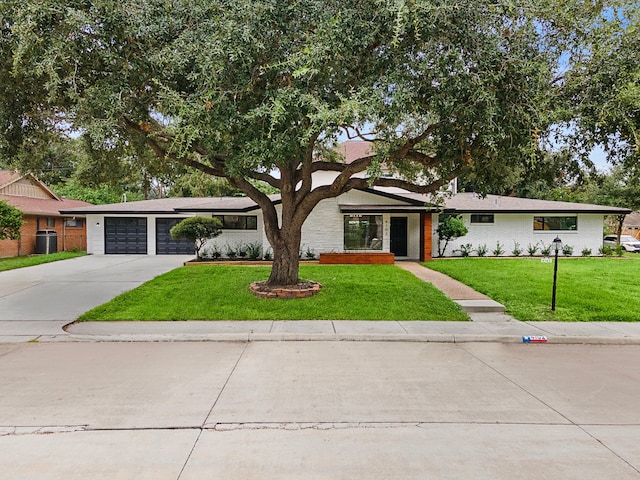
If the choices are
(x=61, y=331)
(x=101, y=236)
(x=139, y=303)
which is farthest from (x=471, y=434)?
(x=101, y=236)

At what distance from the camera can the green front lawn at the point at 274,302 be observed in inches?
334

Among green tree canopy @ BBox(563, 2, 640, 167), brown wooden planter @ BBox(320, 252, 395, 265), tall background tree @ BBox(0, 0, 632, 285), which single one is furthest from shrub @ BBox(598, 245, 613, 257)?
tall background tree @ BBox(0, 0, 632, 285)

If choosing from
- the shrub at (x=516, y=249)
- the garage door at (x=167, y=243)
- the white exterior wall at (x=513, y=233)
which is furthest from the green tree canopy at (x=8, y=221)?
the shrub at (x=516, y=249)

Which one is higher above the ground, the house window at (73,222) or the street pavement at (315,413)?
the house window at (73,222)

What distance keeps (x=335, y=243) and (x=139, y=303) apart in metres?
9.59

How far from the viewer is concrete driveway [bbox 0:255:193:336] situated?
8031 millimetres

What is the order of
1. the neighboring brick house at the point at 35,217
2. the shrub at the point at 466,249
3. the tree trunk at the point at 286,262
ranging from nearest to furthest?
the tree trunk at the point at 286,262
the shrub at the point at 466,249
the neighboring brick house at the point at 35,217

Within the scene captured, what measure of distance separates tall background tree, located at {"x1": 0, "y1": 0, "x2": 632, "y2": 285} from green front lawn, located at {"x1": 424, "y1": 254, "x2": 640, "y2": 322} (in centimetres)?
405

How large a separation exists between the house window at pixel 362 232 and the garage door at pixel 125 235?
11.6 metres

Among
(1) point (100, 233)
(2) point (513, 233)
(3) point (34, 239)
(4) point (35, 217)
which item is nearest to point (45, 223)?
(4) point (35, 217)

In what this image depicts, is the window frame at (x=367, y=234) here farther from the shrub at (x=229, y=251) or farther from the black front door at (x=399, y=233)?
the shrub at (x=229, y=251)

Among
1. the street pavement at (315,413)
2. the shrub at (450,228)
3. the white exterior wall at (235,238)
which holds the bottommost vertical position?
the street pavement at (315,413)

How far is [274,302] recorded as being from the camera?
9398mm

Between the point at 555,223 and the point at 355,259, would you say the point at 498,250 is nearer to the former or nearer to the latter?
the point at 555,223
